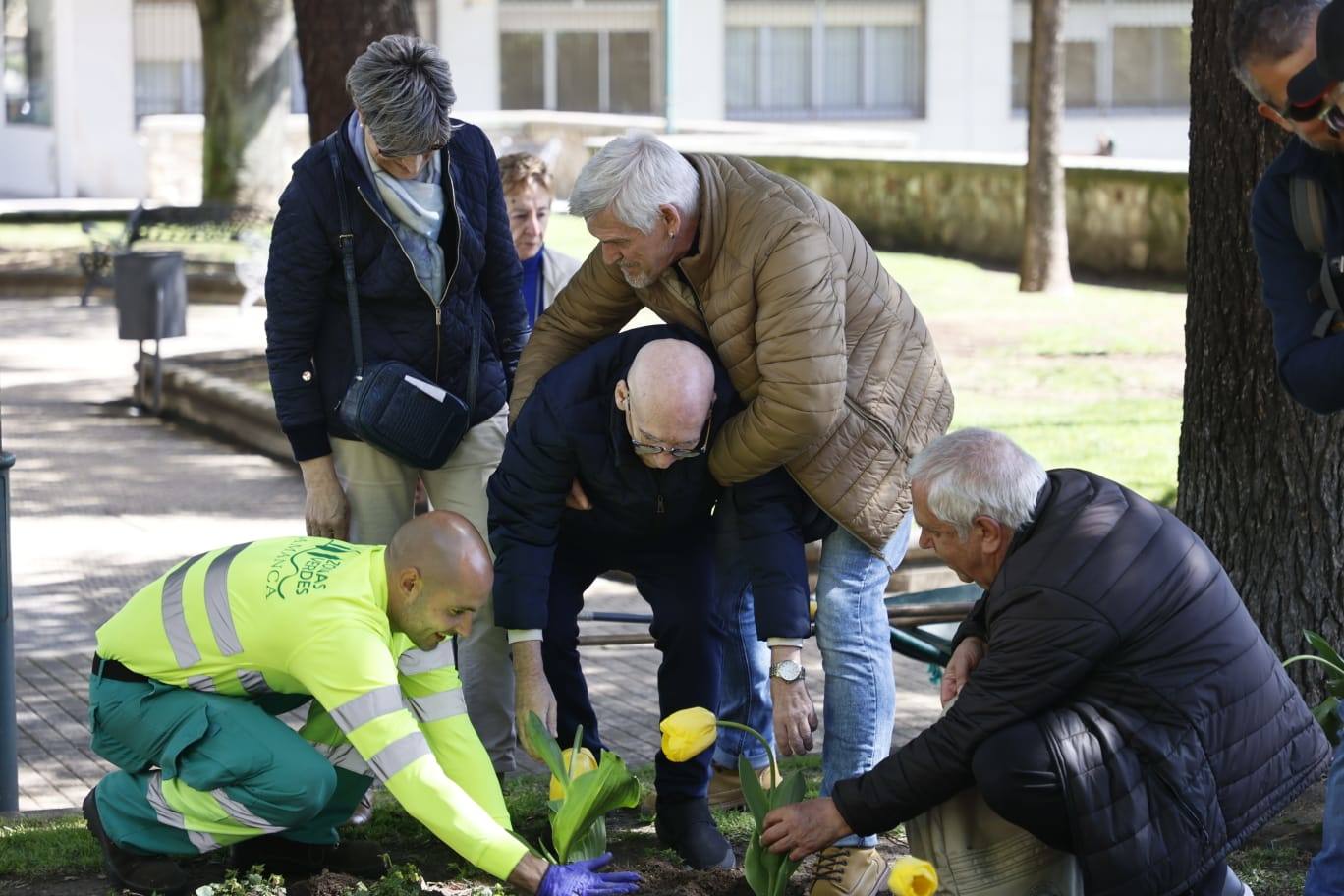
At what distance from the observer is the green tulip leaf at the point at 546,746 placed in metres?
3.84

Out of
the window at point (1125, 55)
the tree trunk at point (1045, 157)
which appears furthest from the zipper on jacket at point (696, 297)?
the window at point (1125, 55)

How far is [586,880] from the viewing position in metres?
3.53

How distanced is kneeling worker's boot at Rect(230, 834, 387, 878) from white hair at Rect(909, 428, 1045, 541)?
161cm

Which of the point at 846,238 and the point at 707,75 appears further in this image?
the point at 707,75

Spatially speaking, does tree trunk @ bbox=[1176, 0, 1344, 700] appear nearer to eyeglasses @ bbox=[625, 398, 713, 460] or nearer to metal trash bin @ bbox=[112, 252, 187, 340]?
eyeglasses @ bbox=[625, 398, 713, 460]

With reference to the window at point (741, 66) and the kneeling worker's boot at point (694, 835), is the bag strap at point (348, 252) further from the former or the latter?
the window at point (741, 66)

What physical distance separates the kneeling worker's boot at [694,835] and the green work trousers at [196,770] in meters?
0.81

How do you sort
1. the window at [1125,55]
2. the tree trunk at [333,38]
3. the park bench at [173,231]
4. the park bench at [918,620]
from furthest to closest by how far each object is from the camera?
1. the window at [1125,55]
2. the park bench at [173,231]
3. the tree trunk at [333,38]
4. the park bench at [918,620]

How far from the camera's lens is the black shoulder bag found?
4402mm

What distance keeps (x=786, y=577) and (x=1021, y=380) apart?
8.08 m

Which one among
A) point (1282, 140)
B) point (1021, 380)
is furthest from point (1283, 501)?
point (1021, 380)

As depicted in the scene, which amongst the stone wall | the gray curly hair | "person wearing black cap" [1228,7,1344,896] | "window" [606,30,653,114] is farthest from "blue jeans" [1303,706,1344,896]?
"window" [606,30,653,114]

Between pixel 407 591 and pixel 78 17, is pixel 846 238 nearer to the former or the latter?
pixel 407 591

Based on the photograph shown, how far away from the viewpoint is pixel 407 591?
11.8 feet
